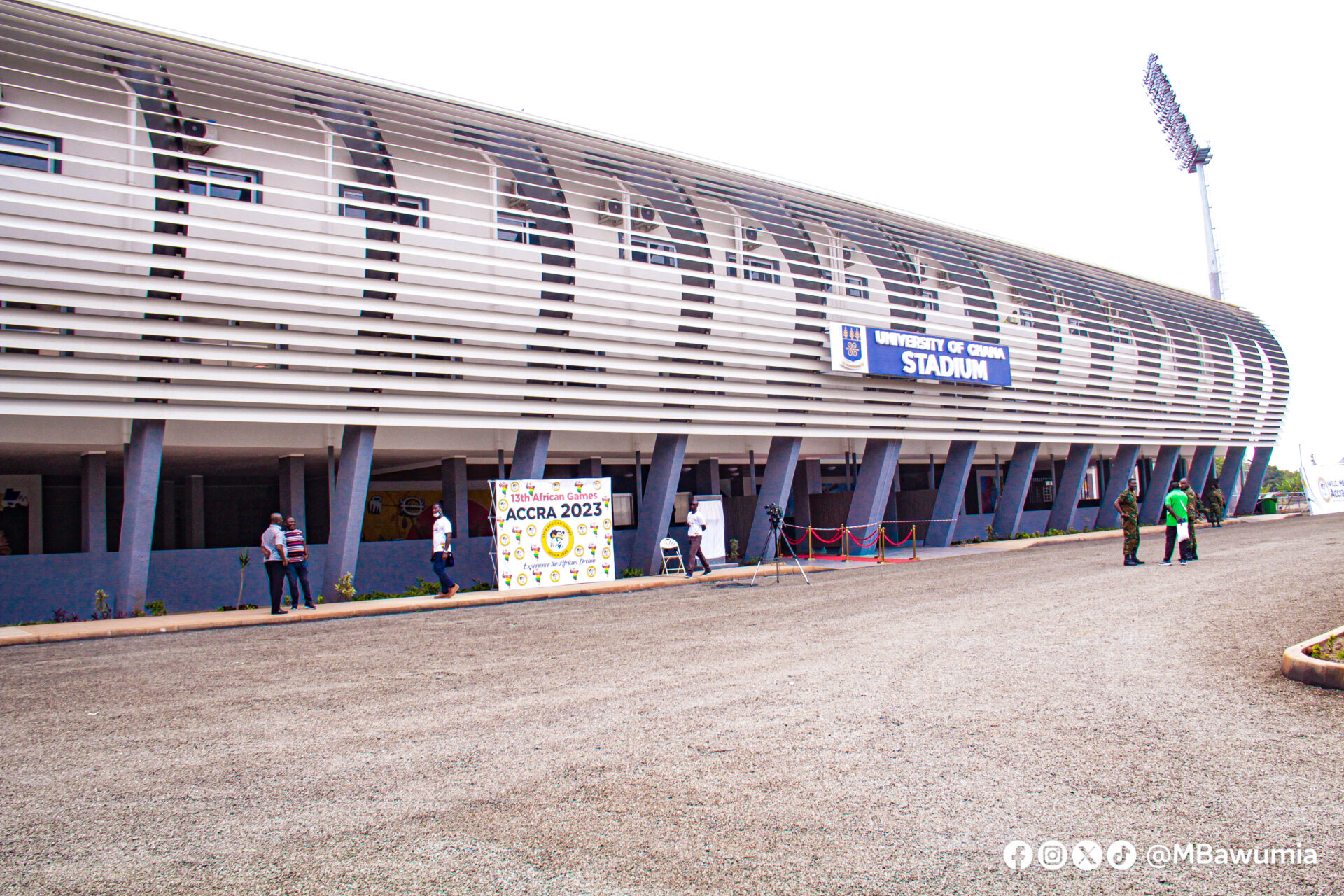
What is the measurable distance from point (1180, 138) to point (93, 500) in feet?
194

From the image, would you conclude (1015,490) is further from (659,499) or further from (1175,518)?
(659,499)

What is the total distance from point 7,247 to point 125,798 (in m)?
11.8

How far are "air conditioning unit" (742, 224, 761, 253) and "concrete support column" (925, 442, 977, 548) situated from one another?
9995 millimetres

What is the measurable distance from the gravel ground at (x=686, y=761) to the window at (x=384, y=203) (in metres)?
10.3

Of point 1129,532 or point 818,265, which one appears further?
point 818,265

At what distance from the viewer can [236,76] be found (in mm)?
15734

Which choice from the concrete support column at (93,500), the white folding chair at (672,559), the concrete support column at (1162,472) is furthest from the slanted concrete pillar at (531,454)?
the concrete support column at (1162,472)

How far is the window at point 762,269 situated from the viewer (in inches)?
891

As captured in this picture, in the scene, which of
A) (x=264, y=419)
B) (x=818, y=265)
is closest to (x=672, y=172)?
(x=818, y=265)

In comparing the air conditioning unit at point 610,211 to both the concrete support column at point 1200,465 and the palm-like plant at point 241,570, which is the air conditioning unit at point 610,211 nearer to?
the palm-like plant at point 241,570

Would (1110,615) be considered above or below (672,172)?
below

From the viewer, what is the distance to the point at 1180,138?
168ft

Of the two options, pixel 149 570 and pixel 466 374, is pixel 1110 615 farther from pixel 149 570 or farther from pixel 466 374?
pixel 149 570

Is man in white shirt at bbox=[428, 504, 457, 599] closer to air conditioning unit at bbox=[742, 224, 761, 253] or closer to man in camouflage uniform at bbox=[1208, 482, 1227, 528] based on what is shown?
air conditioning unit at bbox=[742, 224, 761, 253]
